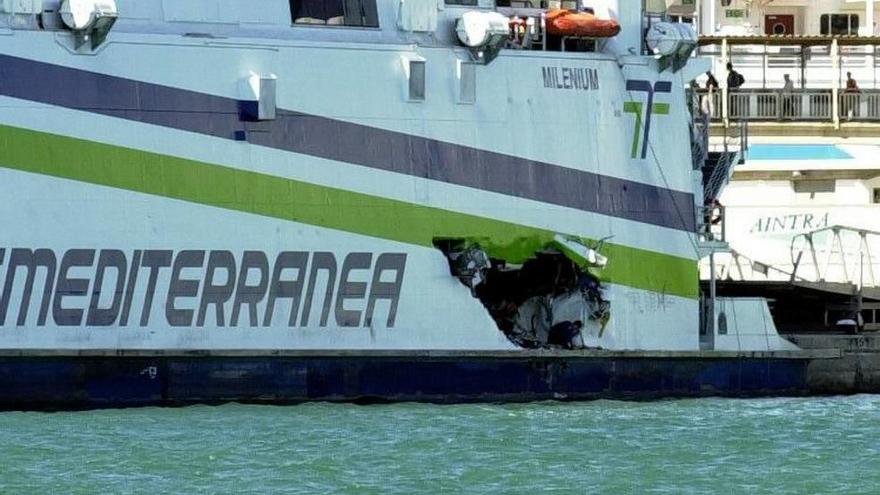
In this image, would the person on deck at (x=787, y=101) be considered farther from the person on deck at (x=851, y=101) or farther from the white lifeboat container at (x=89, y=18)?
the white lifeboat container at (x=89, y=18)

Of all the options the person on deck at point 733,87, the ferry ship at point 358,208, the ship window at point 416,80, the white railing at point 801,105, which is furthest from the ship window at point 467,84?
the white railing at point 801,105

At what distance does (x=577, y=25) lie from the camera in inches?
1099

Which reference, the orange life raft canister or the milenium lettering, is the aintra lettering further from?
the milenium lettering

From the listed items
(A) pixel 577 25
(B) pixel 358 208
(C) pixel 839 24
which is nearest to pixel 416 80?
(B) pixel 358 208

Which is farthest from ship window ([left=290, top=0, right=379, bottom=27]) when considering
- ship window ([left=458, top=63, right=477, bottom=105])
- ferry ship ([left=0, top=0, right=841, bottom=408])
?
ship window ([left=458, top=63, right=477, bottom=105])

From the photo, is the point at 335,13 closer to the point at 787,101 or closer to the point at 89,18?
the point at 89,18

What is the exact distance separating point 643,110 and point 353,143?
3.84 metres

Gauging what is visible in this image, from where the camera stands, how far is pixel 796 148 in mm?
48281

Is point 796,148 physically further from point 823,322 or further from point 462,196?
point 462,196

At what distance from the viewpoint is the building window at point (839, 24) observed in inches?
2313

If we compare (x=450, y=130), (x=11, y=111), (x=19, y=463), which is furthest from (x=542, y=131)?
(x=19, y=463)

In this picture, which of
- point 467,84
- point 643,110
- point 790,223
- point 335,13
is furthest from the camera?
point 790,223

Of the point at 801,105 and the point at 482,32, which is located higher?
the point at 482,32

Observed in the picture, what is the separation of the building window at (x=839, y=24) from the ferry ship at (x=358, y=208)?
30138 mm
